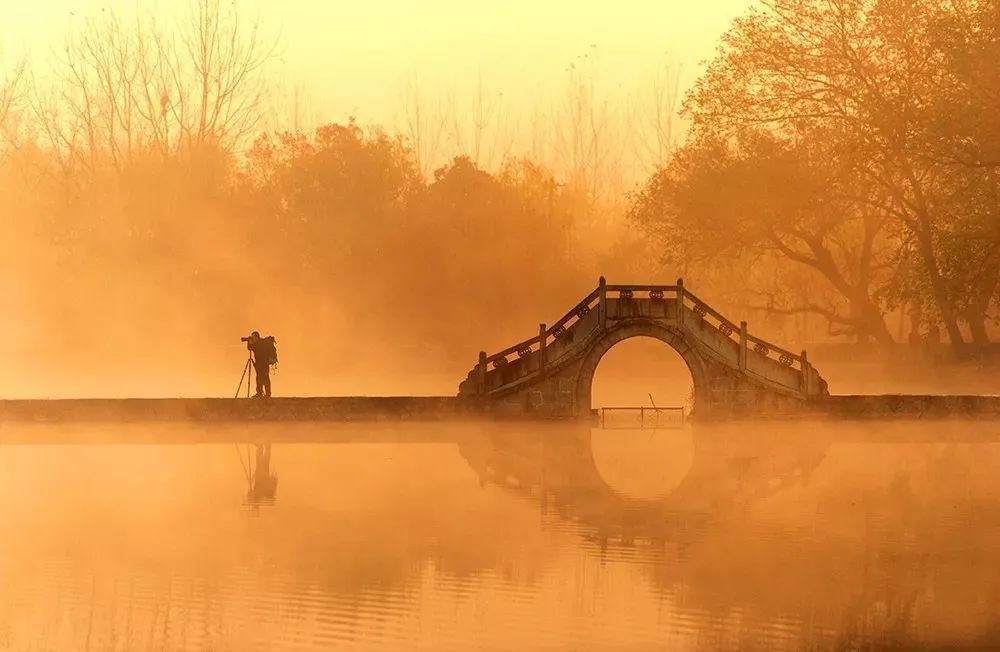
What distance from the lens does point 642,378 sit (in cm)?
8219

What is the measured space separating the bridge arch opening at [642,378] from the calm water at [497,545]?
57.9 feet

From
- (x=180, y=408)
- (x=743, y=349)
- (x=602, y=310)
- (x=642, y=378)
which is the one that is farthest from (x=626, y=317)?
(x=642, y=378)

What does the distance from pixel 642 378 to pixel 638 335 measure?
31914 mm

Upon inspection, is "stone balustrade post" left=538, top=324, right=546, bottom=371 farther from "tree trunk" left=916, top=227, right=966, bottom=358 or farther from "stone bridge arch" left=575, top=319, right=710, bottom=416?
"tree trunk" left=916, top=227, right=966, bottom=358

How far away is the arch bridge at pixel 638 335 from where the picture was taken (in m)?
49.8

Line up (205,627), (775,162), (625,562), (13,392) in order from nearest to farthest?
(205,627) < (625,562) < (13,392) < (775,162)

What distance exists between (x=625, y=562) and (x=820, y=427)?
25226 millimetres

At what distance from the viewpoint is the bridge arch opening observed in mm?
61969

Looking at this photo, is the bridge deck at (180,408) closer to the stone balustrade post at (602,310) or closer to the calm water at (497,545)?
the calm water at (497,545)

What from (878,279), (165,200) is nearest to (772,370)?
(878,279)

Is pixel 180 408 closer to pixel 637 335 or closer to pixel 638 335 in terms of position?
pixel 637 335

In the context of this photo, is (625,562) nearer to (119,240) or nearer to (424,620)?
(424,620)

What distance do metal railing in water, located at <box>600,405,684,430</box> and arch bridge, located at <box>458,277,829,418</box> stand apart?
1192 mm

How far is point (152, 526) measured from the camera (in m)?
28.8
